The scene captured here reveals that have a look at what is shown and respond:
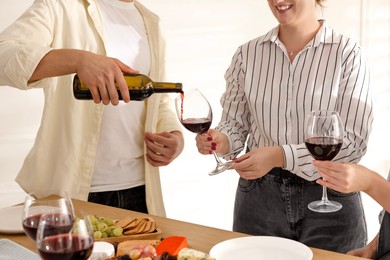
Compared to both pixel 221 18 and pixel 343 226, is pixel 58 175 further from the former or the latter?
pixel 221 18

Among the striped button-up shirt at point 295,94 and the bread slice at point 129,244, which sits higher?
the striped button-up shirt at point 295,94

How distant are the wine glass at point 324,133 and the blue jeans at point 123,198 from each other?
2.41 feet

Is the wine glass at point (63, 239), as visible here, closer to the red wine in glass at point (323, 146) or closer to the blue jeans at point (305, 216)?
the red wine in glass at point (323, 146)

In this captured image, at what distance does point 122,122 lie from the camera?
7.93 feet

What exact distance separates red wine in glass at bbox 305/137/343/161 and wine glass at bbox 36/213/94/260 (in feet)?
2.82

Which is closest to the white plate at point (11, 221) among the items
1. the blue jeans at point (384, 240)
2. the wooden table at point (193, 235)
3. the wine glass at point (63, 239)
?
the wooden table at point (193, 235)

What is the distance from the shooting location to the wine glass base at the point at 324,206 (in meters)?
2.21

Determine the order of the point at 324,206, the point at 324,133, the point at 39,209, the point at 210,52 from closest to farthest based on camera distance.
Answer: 1. the point at 39,209
2. the point at 324,133
3. the point at 324,206
4. the point at 210,52

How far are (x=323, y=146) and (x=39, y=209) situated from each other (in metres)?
0.90

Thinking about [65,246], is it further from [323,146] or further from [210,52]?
[210,52]

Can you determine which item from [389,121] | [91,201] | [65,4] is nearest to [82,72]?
[65,4]

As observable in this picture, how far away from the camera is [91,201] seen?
2.38 meters

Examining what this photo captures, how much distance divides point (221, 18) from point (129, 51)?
1.93 meters

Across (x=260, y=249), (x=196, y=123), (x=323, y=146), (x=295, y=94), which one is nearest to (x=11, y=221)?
(x=196, y=123)
